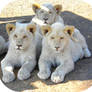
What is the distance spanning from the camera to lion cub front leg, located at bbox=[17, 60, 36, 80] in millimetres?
5355

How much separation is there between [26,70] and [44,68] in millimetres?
386

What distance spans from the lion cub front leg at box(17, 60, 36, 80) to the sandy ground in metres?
0.10

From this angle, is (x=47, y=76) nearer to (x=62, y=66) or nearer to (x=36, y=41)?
(x=62, y=66)

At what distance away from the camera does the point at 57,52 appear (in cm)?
537

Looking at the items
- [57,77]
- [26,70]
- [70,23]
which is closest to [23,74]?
[26,70]

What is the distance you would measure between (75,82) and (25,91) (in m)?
1.05

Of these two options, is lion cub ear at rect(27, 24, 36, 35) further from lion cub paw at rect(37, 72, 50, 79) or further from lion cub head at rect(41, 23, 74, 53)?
lion cub paw at rect(37, 72, 50, 79)

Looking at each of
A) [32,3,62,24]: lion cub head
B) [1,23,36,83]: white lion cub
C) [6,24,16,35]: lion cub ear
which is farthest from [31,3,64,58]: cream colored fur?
[6,24,16,35]: lion cub ear

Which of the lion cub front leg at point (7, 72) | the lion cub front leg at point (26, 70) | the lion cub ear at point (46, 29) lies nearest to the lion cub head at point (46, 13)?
the lion cub ear at point (46, 29)

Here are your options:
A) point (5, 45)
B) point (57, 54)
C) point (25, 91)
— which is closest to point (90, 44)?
point (57, 54)

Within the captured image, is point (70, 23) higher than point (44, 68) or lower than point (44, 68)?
lower

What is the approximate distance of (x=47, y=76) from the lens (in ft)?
17.4

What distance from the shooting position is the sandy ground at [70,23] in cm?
520

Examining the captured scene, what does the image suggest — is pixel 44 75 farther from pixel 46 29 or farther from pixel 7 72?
pixel 46 29
